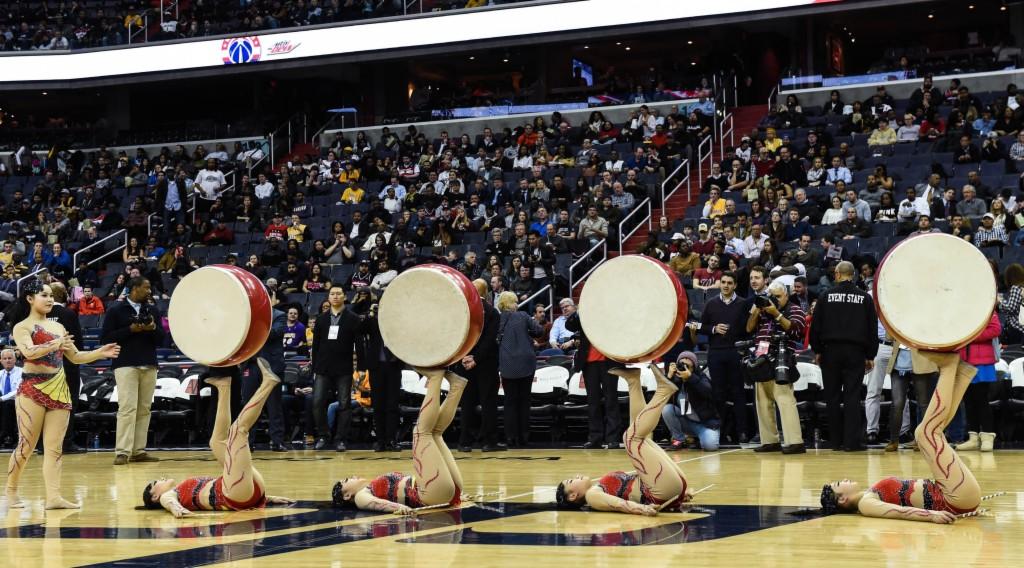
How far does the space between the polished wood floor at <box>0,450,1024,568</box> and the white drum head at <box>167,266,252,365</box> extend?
1.14m

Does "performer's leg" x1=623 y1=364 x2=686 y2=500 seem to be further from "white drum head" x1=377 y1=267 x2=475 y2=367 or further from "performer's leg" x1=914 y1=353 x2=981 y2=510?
"performer's leg" x1=914 y1=353 x2=981 y2=510

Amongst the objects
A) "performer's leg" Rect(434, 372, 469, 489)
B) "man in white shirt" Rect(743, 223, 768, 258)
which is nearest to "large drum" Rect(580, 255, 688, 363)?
"performer's leg" Rect(434, 372, 469, 489)

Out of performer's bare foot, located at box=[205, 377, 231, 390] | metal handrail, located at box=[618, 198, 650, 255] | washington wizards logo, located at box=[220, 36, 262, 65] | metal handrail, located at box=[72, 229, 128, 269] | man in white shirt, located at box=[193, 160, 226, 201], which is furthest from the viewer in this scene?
washington wizards logo, located at box=[220, 36, 262, 65]

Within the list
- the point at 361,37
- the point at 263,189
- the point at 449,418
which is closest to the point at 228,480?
the point at 449,418

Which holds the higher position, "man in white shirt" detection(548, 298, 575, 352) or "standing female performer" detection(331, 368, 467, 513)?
"man in white shirt" detection(548, 298, 575, 352)

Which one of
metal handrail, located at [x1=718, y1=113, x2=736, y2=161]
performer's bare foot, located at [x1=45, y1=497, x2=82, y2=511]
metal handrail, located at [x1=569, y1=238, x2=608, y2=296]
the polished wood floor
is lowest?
the polished wood floor

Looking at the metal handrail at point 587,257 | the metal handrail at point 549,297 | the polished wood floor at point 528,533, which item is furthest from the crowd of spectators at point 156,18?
the polished wood floor at point 528,533

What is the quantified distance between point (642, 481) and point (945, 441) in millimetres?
1866

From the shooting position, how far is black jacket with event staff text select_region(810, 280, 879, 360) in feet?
42.0

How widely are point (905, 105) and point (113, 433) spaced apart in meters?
14.4

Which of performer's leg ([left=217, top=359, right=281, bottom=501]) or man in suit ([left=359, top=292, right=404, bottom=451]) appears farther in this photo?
man in suit ([left=359, top=292, right=404, bottom=451])

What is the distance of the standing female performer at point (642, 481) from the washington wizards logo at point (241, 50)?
79.1 feet

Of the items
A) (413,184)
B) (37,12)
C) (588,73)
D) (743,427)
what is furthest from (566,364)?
(37,12)

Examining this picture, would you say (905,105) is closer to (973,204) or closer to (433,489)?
(973,204)
